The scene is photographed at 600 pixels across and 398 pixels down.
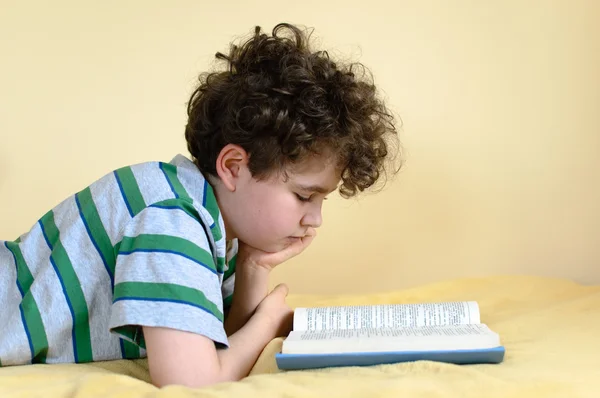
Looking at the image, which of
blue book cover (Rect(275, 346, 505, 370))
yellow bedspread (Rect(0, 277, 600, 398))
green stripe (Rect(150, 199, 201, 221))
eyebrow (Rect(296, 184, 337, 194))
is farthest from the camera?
eyebrow (Rect(296, 184, 337, 194))

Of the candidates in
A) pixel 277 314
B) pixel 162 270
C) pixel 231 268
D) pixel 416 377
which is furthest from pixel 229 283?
pixel 416 377

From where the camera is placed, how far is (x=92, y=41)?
198 centimetres

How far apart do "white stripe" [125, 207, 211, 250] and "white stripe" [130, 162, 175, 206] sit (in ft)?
0.13

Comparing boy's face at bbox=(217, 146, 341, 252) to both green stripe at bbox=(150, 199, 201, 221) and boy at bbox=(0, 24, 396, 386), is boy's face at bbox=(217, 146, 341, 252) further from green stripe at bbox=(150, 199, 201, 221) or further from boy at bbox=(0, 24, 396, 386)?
green stripe at bbox=(150, 199, 201, 221)

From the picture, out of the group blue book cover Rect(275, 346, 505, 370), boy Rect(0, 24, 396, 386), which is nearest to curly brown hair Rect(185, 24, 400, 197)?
boy Rect(0, 24, 396, 386)

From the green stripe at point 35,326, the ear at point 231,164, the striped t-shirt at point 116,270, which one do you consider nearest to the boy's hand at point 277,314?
the striped t-shirt at point 116,270

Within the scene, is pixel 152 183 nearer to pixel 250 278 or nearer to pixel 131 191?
pixel 131 191

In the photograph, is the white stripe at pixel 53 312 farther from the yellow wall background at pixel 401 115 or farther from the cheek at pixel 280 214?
the yellow wall background at pixel 401 115

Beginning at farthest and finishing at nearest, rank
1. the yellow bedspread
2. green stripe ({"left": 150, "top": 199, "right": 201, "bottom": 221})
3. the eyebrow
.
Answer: the eyebrow
green stripe ({"left": 150, "top": 199, "right": 201, "bottom": 221})
the yellow bedspread

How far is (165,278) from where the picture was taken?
946mm

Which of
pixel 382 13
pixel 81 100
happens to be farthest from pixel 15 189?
pixel 382 13

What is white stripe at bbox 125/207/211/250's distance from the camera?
3.23 ft

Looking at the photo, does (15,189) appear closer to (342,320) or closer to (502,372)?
(342,320)

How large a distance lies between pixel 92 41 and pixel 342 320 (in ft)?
4.09
